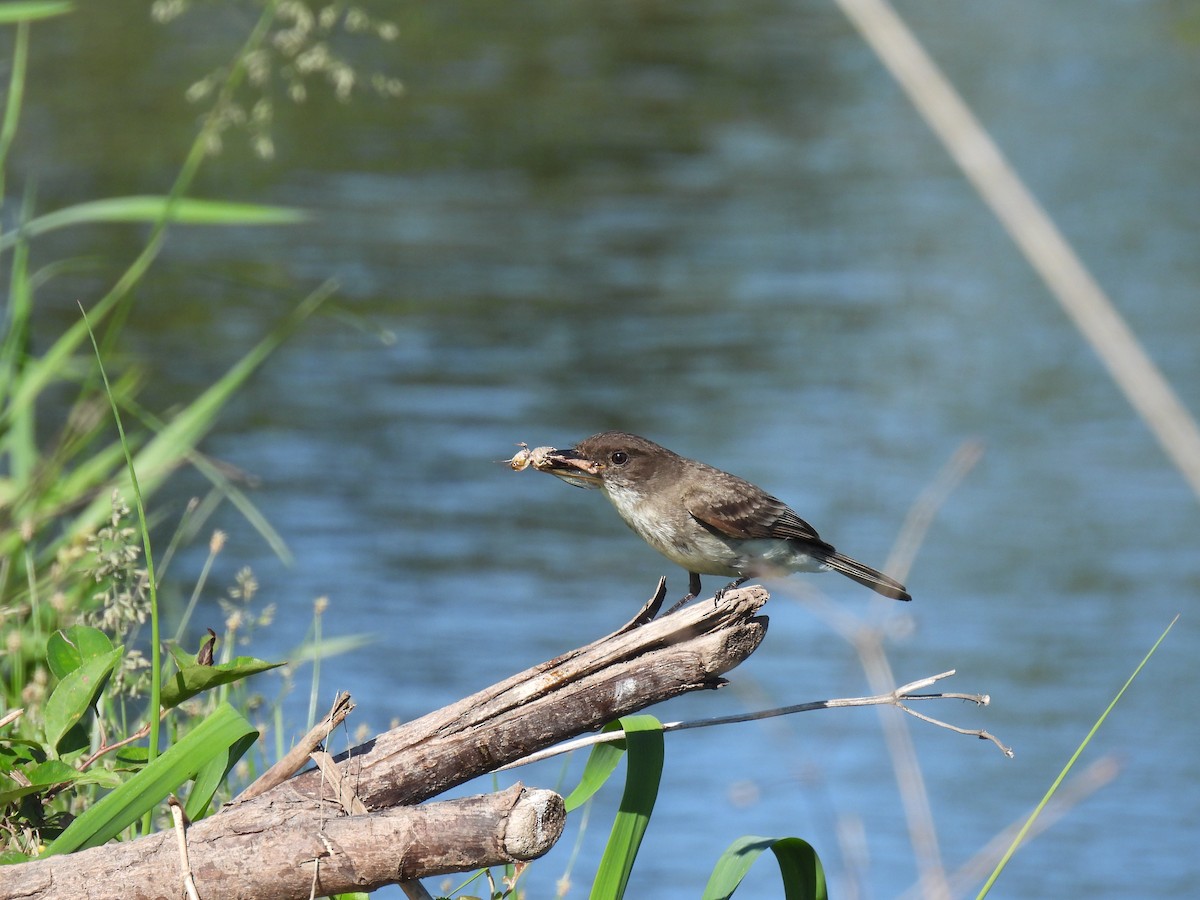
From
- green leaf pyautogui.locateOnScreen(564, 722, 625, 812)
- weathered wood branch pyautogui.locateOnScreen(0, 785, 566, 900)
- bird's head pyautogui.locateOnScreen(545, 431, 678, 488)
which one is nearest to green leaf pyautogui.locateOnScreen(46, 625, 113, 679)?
weathered wood branch pyautogui.locateOnScreen(0, 785, 566, 900)

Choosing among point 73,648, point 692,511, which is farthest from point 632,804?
point 692,511

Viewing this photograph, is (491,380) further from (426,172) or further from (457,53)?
(457,53)

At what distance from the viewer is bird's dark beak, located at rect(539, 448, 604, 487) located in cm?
398

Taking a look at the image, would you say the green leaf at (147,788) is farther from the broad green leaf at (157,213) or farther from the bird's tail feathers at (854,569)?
the broad green leaf at (157,213)

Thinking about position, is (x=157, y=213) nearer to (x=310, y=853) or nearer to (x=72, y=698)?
(x=72, y=698)

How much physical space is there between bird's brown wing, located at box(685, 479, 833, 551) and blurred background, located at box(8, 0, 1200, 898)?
651mm

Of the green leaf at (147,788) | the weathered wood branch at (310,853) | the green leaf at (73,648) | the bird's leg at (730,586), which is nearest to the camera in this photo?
the weathered wood branch at (310,853)

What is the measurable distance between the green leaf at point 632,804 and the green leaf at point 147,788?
67cm

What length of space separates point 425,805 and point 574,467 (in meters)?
1.73

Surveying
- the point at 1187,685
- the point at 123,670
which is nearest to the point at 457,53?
the point at 1187,685

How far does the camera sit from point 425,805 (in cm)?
240

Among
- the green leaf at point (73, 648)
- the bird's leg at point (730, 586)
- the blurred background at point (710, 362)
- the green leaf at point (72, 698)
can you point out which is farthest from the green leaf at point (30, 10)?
the bird's leg at point (730, 586)

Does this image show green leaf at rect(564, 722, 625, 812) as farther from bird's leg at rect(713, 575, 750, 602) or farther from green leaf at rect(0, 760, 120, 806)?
green leaf at rect(0, 760, 120, 806)

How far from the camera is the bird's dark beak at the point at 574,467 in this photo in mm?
3984
